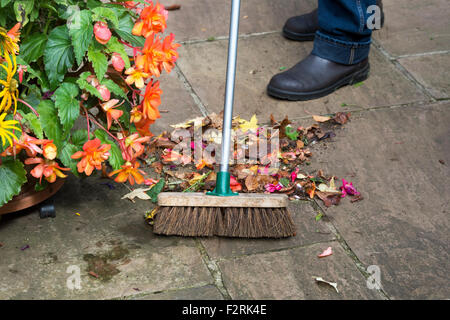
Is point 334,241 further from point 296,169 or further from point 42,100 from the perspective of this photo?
point 42,100

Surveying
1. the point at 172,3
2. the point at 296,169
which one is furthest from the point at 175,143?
the point at 172,3

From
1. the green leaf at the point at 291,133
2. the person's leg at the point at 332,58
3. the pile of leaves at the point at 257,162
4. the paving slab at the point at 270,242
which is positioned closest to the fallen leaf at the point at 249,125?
the pile of leaves at the point at 257,162

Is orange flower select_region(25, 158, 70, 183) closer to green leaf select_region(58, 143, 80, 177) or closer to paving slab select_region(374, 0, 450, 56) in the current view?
green leaf select_region(58, 143, 80, 177)

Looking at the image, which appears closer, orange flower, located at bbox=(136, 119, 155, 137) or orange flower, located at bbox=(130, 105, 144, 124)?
orange flower, located at bbox=(130, 105, 144, 124)

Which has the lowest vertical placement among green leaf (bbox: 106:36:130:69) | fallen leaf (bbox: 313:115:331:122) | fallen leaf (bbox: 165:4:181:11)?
fallen leaf (bbox: 313:115:331:122)

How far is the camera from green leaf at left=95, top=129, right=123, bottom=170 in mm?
2047

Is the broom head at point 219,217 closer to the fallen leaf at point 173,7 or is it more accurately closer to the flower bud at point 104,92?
the flower bud at point 104,92

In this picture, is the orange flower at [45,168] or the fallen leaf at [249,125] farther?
the fallen leaf at [249,125]

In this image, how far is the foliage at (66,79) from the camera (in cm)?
186

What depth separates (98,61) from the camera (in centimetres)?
192

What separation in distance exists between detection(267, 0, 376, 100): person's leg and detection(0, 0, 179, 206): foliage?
113 cm

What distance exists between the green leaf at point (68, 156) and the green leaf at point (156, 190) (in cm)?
40

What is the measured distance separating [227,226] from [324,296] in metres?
0.42

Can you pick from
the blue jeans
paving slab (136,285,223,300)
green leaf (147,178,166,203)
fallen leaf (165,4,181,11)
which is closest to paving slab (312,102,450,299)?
the blue jeans
